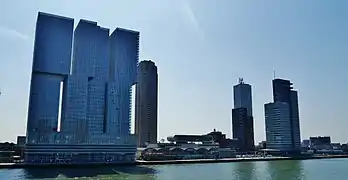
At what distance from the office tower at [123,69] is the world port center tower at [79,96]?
0.36m

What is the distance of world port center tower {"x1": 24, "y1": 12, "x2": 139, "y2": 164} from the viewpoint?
368 feet

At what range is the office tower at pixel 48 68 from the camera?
114688mm

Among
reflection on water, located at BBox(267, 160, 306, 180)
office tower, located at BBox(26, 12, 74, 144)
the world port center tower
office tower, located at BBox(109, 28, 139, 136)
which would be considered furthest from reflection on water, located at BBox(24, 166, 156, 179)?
office tower, located at BBox(109, 28, 139, 136)

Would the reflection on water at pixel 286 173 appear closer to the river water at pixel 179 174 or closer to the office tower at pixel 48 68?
the river water at pixel 179 174

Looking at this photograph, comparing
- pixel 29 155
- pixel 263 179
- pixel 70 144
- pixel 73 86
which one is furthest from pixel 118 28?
pixel 263 179

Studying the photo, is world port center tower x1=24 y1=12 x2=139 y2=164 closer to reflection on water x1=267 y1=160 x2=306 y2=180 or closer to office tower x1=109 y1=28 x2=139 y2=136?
office tower x1=109 y1=28 x2=139 y2=136

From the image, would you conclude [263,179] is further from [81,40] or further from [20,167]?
[81,40]

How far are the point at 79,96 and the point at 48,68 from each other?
13.8 m

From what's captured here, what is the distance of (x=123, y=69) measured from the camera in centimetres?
12825

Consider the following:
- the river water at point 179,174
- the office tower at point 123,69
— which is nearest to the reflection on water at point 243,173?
the river water at point 179,174

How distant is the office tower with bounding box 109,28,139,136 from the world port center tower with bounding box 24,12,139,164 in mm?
365

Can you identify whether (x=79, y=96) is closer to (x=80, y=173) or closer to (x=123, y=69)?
(x=123, y=69)

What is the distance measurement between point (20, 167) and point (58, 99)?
32.6 m

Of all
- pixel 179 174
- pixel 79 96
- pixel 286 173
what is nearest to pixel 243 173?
pixel 286 173
